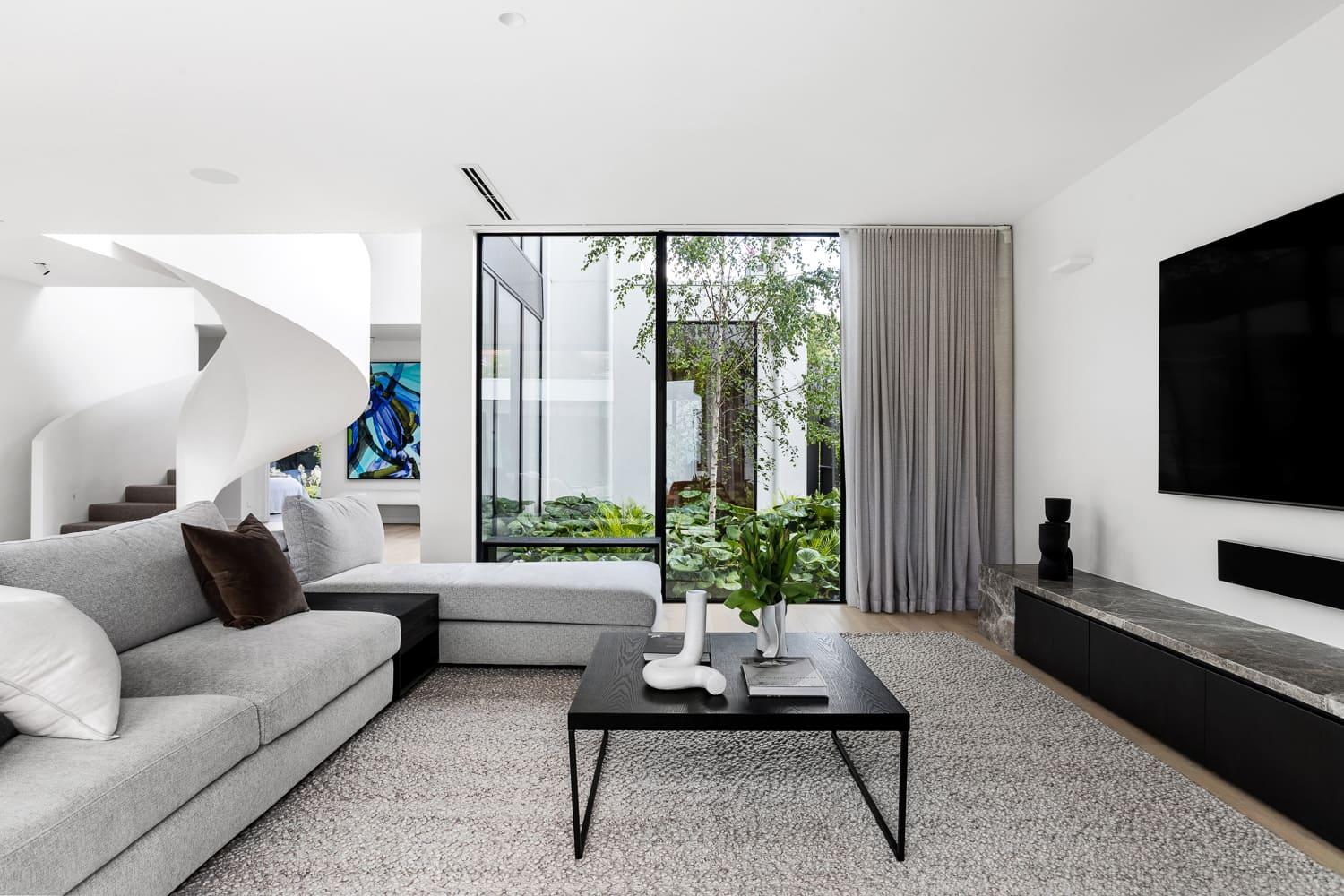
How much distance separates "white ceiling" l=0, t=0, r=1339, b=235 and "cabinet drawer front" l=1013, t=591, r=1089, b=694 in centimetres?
218

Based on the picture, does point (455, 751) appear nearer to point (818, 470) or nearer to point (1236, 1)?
point (818, 470)

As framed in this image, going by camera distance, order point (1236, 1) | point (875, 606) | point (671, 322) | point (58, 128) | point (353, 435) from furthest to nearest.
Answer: point (353, 435) → point (671, 322) → point (875, 606) → point (58, 128) → point (1236, 1)

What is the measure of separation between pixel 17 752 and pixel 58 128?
3.08 m

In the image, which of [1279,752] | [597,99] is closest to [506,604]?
[597,99]

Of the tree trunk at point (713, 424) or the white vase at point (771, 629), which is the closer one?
the white vase at point (771, 629)

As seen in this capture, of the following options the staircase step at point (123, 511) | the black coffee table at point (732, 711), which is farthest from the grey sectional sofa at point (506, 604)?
the staircase step at point (123, 511)

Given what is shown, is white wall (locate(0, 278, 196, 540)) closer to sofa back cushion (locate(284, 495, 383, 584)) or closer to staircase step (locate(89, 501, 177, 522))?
staircase step (locate(89, 501, 177, 522))

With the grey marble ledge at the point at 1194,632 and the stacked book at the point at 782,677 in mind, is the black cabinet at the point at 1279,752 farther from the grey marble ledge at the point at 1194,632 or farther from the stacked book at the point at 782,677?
the stacked book at the point at 782,677

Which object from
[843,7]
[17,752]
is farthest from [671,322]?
[17,752]

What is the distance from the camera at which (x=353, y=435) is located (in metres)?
10.4

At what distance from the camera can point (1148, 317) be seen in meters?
3.46

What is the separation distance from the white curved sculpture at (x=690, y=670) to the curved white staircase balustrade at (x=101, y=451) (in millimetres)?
6630

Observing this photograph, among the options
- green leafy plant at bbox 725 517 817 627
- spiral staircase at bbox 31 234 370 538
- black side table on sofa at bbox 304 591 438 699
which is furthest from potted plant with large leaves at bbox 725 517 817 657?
spiral staircase at bbox 31 234 370 538

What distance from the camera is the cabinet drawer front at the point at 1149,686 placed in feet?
8.12
